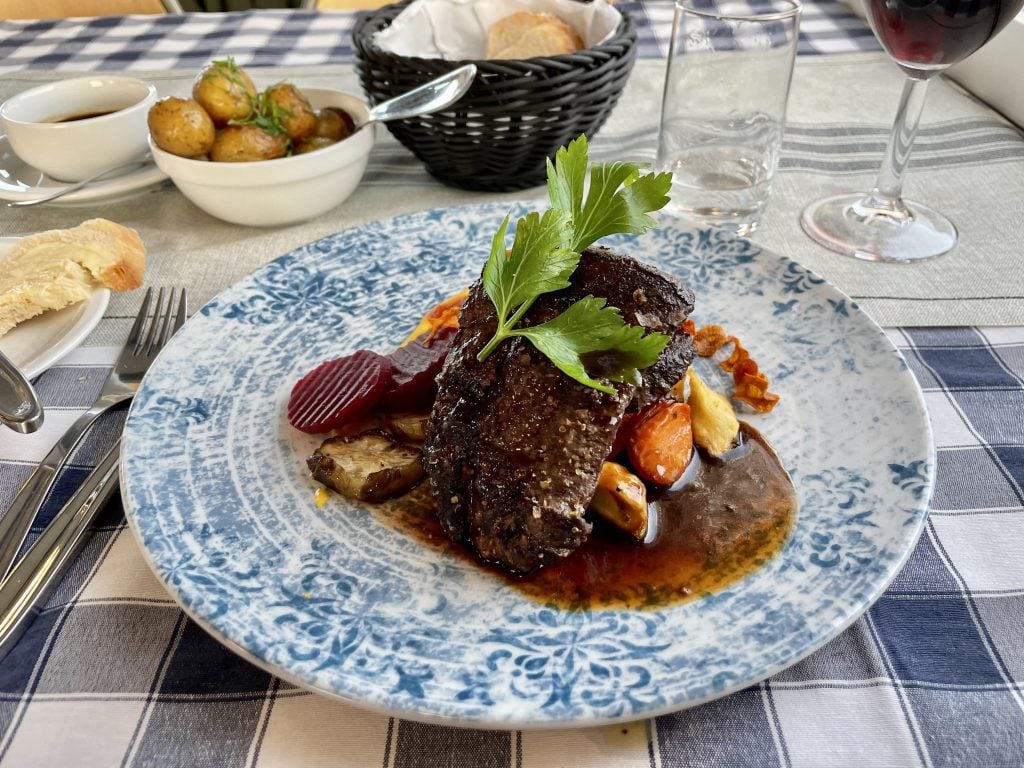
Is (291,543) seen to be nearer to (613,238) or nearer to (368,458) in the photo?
(368,458)

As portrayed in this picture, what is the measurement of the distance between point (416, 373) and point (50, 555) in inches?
33.9

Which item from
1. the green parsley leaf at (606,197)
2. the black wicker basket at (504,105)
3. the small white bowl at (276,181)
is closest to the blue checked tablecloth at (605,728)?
the green parsley leaf at (606,197)

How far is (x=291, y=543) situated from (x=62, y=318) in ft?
4.23

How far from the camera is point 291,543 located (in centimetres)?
160

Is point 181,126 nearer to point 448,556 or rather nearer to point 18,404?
point 18,404

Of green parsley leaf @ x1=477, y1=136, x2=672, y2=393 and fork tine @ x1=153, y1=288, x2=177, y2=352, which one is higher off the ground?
green parsley leaf @ x1=477, y1=136, x2=672, y2=393

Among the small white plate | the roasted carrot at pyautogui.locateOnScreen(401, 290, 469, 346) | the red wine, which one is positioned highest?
the red wine

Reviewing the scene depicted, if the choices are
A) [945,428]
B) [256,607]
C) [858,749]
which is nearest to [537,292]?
[256,607]

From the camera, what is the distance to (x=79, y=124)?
3.04 meters

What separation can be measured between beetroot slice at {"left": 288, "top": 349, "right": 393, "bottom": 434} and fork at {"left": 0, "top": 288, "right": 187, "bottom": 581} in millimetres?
514

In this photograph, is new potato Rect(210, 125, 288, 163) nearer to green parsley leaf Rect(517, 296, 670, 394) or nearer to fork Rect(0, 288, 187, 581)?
fork Rect(0, 288, 187, 581)

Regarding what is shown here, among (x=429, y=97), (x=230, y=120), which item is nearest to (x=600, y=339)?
(x=429, y=97)

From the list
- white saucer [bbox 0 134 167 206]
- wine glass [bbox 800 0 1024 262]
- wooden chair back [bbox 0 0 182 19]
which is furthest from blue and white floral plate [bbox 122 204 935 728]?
wooden chair back [bbox 0 0 182 19]

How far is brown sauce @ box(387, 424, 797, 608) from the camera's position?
4.97 ft
